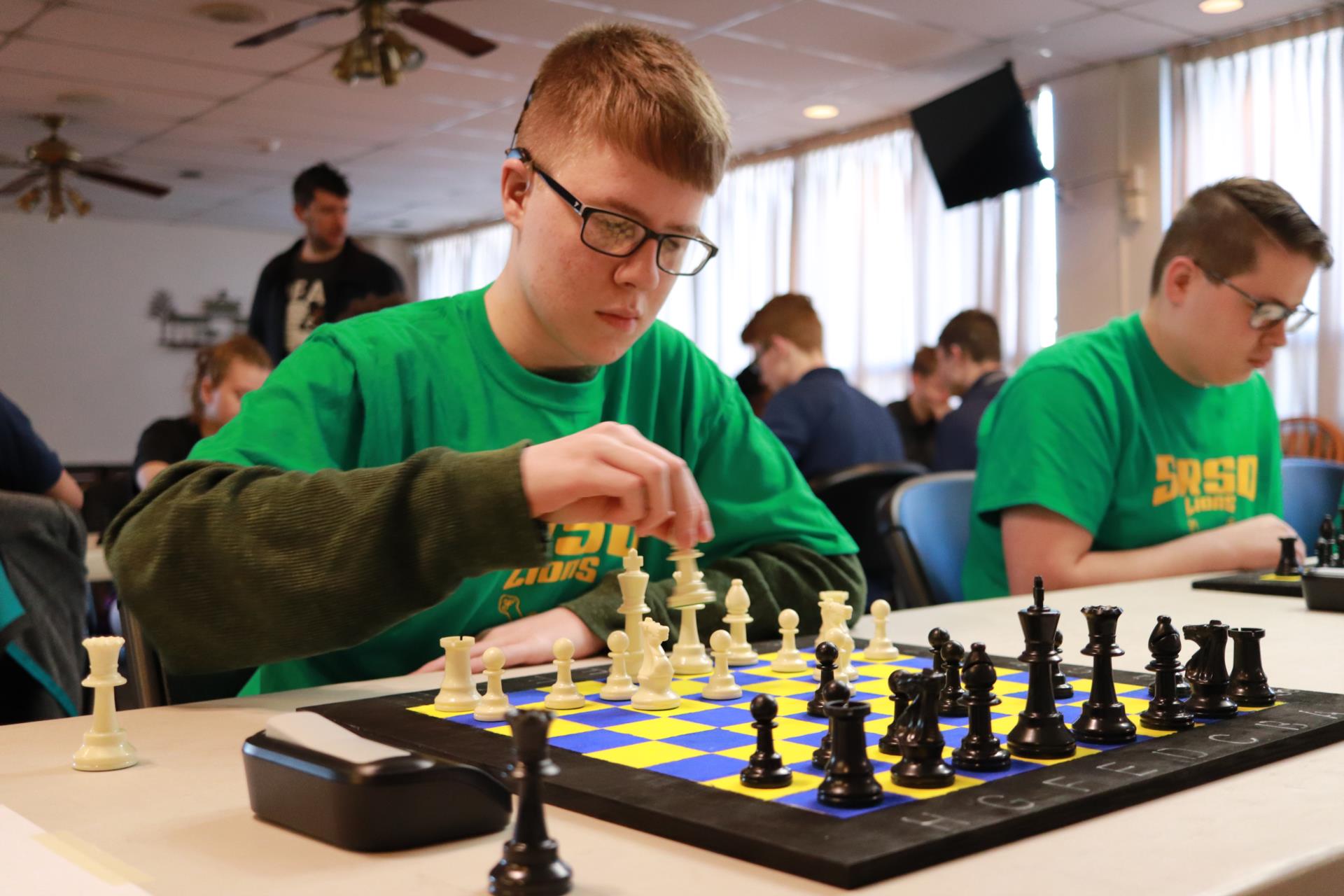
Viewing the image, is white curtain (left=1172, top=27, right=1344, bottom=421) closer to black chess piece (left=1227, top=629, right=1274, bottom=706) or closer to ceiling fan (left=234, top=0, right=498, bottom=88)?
ceiling fan (left=234, top=0, right=498, bottom=88)

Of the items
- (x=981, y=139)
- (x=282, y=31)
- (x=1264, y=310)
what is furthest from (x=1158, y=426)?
(x=981, y=139)

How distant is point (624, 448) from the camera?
3.40ft

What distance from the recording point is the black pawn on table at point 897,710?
87 centimetres

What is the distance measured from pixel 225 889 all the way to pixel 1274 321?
2.22 meters

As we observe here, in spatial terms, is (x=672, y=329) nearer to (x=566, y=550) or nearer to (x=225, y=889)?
(x=566, y=550)

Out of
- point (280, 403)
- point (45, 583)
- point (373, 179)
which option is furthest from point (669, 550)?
→ point (373, 179)

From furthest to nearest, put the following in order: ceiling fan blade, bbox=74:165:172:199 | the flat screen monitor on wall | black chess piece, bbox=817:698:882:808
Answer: ceiling fan blade, bbox=74:165:172:199
the flat screen monitor on wall
black chess piece, bbox=817:698:882:808

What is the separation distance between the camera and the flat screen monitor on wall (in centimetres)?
646

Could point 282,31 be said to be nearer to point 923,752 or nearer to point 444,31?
point 444,31

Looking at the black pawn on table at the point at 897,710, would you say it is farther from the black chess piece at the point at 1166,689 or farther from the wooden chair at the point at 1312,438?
the wooden chair at the point at 1312,438

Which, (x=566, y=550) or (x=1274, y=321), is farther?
(x=1274, y=321)

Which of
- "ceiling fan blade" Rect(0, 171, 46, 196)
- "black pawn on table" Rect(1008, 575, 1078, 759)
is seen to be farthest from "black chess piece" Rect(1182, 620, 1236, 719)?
"ceiling fan blade" Rect(0, 171, 46, 196)

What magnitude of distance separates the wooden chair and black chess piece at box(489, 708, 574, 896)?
601 centimetres

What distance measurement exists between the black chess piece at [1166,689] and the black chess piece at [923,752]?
0.74 ft
